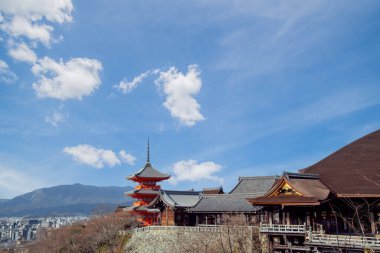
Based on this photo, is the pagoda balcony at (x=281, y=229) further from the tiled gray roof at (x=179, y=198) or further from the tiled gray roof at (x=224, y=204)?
the tiled gray roof at (x=179, y=198)

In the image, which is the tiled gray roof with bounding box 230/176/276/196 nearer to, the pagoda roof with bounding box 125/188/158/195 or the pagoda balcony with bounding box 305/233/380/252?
the pagoda balcony with bounding box 305/233/380/252

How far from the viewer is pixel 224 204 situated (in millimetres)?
37688

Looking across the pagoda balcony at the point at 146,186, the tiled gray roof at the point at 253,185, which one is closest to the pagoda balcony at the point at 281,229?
the tiled gray roof at the point at 253,185

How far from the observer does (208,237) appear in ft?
105

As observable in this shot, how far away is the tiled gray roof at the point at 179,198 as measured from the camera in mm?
42306

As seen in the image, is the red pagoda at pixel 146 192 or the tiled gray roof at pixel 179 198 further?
the red pagoda at pixel 146 192

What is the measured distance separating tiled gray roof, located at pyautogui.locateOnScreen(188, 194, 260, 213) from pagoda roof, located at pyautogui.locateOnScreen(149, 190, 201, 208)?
2908 millimetres

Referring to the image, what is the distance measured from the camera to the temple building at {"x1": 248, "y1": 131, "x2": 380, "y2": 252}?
25.4 meters

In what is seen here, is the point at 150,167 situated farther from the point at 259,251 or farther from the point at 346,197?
the point at 346,197

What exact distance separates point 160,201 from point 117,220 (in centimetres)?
606

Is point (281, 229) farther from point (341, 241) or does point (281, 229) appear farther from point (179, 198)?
point (179, 198)

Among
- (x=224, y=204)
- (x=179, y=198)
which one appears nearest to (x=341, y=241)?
(x=224, y=204)

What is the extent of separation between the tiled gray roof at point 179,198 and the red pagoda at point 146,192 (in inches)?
116

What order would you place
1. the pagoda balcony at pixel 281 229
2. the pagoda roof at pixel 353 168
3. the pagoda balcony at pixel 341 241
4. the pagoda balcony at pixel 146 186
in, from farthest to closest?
the pagoda balcony at pixel 146 186 → the pagoda balcony at pixel 281 229 → the pagoda roof at pixel 353 168 → the pagoda balcony at pixel 341 241
